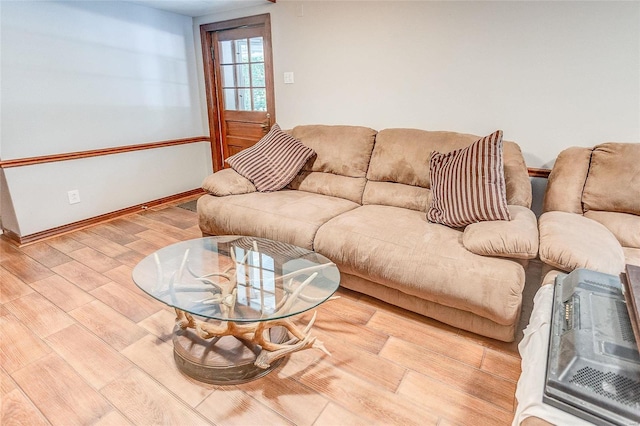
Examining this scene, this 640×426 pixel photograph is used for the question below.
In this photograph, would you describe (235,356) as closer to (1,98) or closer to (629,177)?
(629,177)

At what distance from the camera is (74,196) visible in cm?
329

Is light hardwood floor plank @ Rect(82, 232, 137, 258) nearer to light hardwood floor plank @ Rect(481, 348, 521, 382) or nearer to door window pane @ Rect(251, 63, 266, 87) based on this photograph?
door window pane @ Rect(251, 63, 266, 87)

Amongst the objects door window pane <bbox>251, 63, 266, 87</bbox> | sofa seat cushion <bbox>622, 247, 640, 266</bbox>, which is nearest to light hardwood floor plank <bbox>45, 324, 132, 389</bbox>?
sofa seat cushion <bbox>622, 247, 640, 266</bbox>

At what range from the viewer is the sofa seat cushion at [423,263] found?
1688 millimetres

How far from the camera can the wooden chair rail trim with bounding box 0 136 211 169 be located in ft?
9.43

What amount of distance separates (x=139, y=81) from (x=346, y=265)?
3.01m

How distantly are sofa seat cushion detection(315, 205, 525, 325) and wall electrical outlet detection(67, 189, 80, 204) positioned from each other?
99.0 inches

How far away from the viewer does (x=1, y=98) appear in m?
2.74

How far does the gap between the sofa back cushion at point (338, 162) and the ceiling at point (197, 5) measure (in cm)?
154

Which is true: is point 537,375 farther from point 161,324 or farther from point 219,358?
point 161,324

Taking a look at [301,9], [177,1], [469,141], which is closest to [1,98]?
Result: [177,1]

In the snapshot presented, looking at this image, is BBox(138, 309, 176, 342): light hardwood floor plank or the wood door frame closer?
BBox(138, 309, 176, 342): light hardwood floor plank

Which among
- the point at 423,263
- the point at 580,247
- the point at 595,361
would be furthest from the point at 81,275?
the point at 580,247

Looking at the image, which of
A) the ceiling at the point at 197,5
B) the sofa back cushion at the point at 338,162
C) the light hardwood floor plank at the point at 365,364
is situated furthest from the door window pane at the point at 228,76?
the light hardwood floor plank at the point at 365,364
